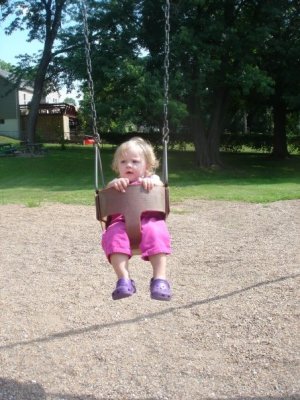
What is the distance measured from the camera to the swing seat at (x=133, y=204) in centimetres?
317

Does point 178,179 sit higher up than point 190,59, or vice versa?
point 190,59

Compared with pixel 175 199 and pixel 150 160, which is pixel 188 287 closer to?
pixel 150 160

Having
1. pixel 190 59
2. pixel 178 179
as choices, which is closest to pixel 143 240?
pixel 178 179

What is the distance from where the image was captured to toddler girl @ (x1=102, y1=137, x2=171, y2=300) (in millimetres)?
2965

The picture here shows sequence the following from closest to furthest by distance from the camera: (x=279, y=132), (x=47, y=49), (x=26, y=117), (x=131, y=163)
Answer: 1. (x=131, y=163)
2. (x=279, y=132)
3. (x=47, y=49)
4. (x=26, y=117)

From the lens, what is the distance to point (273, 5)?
17859 mm

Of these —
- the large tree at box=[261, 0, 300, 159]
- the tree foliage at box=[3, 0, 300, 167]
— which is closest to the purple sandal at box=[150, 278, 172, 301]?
A: the tree foliage at box=[3, 0, 300, 167]

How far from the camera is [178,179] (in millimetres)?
16266

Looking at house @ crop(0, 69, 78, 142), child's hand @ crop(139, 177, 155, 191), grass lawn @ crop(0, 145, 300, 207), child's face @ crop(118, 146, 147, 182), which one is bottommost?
grass lawn @ crop(0, 145, 300, 207)

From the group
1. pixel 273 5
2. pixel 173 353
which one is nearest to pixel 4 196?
pixel 173 353

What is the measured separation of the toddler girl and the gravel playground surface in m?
0.75

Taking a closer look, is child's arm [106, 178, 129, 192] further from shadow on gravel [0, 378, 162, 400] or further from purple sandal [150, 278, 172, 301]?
shadow on gravel [0, 378, 162, 400]

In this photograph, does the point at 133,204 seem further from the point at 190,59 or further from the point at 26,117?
the point at 26,117

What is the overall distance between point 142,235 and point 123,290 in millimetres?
398
